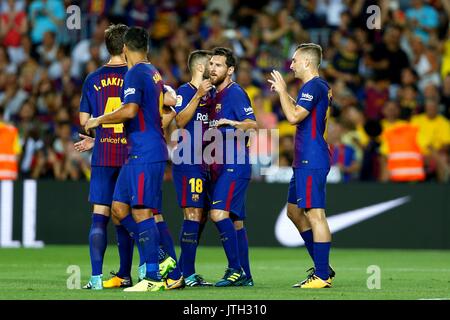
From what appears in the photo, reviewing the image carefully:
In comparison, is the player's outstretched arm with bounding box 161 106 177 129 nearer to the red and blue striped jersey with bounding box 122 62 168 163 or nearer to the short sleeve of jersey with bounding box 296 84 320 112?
the red and blue striped jersey with bounding box 122 62 168 163

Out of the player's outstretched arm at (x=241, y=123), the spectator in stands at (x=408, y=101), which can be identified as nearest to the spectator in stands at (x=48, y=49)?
the spectator in stands at (x=408, y=101)

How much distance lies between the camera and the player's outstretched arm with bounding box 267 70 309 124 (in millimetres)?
11141

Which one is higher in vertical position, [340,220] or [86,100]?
[86,100]

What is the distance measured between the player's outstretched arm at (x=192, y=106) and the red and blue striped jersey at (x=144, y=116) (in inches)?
27.8

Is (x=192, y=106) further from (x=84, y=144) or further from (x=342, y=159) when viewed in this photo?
(x=342, y=159)

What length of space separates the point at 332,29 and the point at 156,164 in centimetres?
1141

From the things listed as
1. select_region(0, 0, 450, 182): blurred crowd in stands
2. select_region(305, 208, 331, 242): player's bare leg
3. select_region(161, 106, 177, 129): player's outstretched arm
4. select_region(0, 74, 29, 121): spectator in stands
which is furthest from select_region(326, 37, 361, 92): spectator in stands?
select_region(161, 106, 177, 129): player's outstretched arm

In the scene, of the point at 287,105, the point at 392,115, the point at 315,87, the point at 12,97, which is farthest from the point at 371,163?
the point at 287,105

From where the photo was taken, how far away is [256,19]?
22.0m

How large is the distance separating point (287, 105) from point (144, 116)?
1451 mm

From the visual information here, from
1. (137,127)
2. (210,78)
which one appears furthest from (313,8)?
(137,127)

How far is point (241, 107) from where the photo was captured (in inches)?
463

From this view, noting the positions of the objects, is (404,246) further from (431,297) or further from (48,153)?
(431,297)
